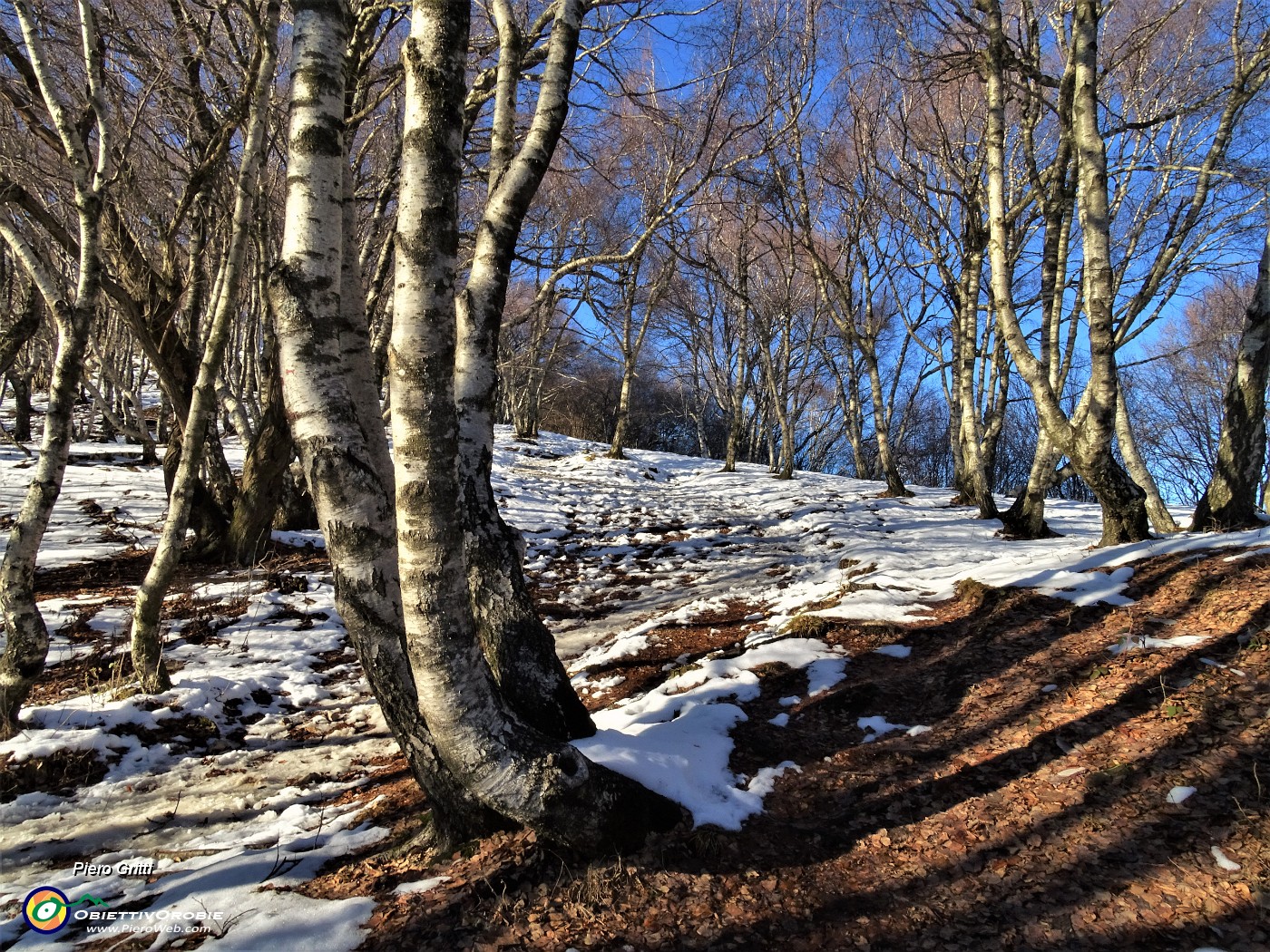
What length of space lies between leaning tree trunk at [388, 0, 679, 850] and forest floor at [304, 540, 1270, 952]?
16.2 inches

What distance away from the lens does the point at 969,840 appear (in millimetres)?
2541

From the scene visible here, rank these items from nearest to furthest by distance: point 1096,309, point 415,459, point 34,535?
point 415,459, point 34,535, point 1096,309

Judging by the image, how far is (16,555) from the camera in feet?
12.0

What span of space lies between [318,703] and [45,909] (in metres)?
2.21

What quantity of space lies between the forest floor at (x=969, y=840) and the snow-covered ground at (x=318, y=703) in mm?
197

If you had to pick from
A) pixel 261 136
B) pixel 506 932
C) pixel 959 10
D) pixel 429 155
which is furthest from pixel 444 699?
pixel 959 10

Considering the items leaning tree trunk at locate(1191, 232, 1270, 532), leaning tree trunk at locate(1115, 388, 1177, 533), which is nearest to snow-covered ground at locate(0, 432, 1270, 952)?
leaning tree trunk at locate(1115, 388, 1177, 533)

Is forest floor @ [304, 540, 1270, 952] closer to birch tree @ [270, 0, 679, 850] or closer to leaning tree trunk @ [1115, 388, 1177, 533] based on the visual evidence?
birch tree @ [270, 0, 679, 850]

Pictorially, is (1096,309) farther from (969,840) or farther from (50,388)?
(50,388)

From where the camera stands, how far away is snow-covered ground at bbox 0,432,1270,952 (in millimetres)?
2547

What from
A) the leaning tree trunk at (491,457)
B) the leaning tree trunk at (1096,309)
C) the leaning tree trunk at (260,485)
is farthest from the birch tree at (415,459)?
the leaning tree trunk at (260,485)

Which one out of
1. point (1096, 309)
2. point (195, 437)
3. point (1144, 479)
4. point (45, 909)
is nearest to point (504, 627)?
point (45, 909)

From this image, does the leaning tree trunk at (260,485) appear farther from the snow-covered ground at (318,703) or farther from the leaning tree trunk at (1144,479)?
the leaning tree trunk at (1144,479)

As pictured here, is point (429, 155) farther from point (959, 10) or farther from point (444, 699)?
point (959, 10)
